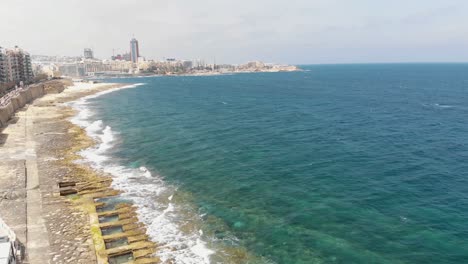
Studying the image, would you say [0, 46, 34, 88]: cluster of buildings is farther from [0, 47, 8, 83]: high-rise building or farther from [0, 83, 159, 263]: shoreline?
[0, 83, 159, 263]: shoreline

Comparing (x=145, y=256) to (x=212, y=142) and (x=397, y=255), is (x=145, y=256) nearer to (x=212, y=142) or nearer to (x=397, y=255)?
(x=397, y=255)

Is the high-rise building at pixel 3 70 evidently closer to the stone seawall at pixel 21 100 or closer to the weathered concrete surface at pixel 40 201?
the stone seawall at pixel 21 100

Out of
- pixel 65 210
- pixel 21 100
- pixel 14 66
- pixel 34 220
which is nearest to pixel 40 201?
pixel 65 210

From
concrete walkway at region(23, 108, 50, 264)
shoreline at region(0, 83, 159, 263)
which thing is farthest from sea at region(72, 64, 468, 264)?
concrete walkway at region(23, 108, 50, 264)

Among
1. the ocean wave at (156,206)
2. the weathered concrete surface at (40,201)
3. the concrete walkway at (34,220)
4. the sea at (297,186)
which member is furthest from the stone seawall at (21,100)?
the concrete walkway at (34,220)

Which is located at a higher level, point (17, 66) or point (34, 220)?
point (17, 66)

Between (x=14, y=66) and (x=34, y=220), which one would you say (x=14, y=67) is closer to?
(x=14, y=66)
